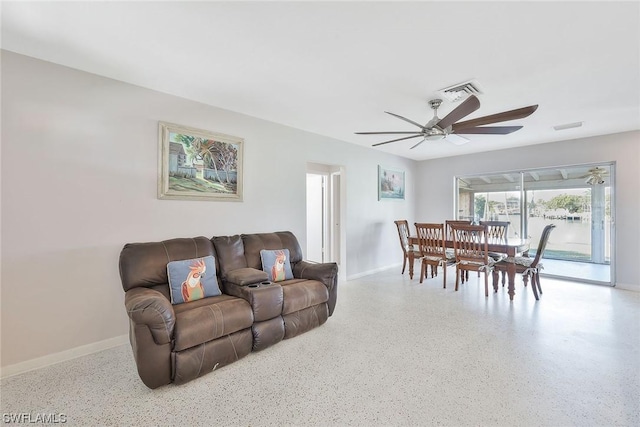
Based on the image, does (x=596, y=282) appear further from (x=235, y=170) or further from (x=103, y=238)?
(x=103, y=238)

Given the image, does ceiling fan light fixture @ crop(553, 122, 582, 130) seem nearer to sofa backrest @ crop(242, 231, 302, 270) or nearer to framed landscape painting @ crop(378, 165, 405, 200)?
framed landscape painting @ crop(378, 165, 405, 200)

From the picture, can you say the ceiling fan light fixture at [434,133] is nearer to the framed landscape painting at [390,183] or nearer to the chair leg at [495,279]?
the chair leg at [495,279]

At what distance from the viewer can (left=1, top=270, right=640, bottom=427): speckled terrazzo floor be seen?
1630mm

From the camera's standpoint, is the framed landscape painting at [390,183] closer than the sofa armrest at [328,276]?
No

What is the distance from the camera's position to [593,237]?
457 centimetres

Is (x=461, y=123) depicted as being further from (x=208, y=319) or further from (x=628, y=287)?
(x=628, y=287)

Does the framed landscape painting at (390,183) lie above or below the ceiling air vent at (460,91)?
below

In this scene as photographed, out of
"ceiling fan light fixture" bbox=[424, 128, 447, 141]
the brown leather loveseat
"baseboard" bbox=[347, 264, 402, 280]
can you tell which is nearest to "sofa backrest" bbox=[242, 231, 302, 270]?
the brown leather loveseat

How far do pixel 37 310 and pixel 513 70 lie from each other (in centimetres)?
442

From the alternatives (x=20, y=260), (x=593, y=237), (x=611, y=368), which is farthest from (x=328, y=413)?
(x=593, y=237)

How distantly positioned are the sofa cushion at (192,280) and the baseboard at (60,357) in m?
0.81

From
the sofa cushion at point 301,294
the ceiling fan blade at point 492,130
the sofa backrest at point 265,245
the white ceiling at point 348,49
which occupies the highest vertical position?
the white ceiling at point 348,49

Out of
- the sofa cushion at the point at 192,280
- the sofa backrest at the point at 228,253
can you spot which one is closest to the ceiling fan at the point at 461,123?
the sofa backrest at the point at 228,253

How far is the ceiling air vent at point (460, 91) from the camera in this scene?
258 cm
